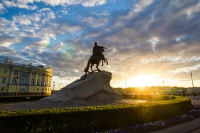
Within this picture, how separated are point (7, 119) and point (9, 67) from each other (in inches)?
2859

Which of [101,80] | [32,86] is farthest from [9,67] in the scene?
[101,80]

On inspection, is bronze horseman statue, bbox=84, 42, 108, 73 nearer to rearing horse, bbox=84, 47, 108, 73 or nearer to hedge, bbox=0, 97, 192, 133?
rearing horse, bbox=84, 47, 108, 73

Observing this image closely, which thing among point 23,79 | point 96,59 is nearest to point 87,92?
point 96,59

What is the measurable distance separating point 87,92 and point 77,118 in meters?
8.82

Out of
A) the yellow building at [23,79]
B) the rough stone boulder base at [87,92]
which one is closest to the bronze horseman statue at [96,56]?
the rough stone boulder base at [87,92]

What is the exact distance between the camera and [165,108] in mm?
10234

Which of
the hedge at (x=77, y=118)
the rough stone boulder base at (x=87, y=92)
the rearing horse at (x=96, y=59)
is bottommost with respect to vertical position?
the hedge at (x=77, y=118)

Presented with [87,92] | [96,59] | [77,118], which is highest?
[96,59]

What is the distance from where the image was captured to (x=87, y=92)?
1573cm

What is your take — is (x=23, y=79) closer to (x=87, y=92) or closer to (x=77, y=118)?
(x=87, y=92)

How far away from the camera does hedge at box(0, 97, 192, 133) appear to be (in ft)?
18.9

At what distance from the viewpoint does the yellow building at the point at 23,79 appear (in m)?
65.9

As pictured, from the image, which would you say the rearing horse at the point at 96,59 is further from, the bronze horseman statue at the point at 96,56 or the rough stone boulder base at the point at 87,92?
the rough stone boulder base at the point at 87,92

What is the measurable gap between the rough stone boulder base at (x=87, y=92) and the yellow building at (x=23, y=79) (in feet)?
172
